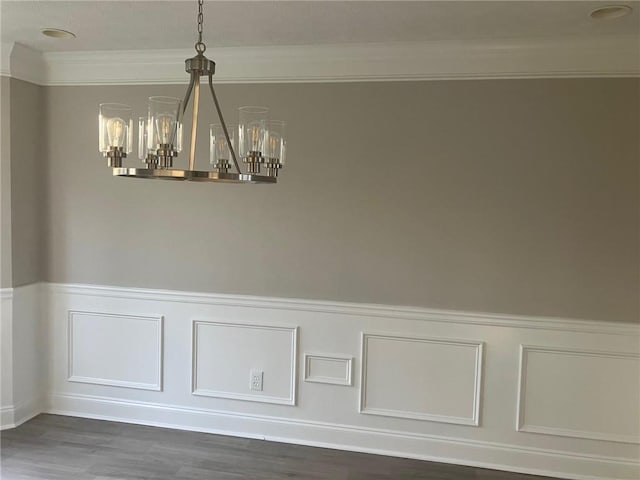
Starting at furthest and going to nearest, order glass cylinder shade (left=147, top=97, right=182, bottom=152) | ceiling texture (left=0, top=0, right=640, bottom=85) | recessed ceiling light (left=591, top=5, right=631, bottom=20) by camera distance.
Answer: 1. ceiling texture (left=0, top=0, right=640, bottom=85)
2. recessed ceiling light (left=591, top=5, right=631, bottom=20)
3. glass cylinder shade (left=147, top=97, right=182, bottom=152)

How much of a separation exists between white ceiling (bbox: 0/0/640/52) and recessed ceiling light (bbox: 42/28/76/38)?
47 mm

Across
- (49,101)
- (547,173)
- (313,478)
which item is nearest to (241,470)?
(313,478)

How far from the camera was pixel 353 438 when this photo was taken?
326 cm

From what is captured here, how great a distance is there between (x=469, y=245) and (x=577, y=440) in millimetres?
1303

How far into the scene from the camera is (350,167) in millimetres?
3182

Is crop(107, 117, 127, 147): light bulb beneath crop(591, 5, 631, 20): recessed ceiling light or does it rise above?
beneath

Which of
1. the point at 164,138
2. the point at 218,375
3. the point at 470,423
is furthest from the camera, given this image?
the point at 218,375

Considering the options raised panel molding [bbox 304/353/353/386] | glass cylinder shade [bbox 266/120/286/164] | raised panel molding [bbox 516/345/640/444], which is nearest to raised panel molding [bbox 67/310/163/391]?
raised panel molding [bbox 304/353/353/386]

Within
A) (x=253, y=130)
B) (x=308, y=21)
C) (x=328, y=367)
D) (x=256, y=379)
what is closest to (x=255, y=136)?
(x=253, y=130)

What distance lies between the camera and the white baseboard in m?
3.02

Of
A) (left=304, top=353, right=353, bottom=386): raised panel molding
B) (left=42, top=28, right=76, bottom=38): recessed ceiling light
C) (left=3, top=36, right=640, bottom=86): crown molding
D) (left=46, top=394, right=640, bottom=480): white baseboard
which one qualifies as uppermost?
(left=42, top=28, right=76, bottom=38): recessed ceiling light

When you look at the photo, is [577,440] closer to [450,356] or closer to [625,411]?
[625,411]

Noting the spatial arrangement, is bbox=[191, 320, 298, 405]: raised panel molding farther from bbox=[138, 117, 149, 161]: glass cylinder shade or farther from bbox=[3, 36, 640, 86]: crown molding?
bbox=[138, 117, 149, 161]: glass cylinder shade

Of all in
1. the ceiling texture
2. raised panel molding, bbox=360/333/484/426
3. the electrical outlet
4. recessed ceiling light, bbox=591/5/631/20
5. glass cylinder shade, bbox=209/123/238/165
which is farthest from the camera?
the electrical outlet
